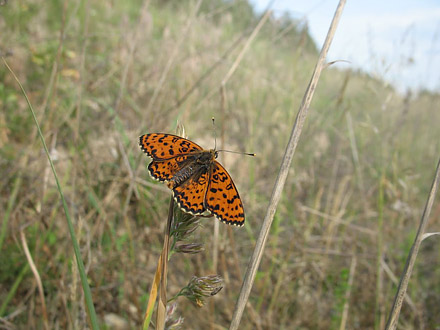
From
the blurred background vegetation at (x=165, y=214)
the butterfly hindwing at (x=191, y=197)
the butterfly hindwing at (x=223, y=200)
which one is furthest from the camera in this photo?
the blurred background vegetation at (x=165, y=214)

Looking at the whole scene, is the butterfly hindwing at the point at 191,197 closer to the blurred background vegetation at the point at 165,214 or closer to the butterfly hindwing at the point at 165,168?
the butterfly hindwing at the point at 165,168

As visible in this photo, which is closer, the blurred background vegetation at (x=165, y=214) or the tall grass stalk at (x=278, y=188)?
the tall grass stalk at (x=278, y=188)

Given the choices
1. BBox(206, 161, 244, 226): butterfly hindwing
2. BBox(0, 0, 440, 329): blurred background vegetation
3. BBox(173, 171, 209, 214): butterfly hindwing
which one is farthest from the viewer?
BBox(0, 0, 440, 329): blurred background vegetation

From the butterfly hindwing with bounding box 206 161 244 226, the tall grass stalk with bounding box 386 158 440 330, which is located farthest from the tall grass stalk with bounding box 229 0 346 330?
the tall grass stalk with bounding box 386 158 440 330

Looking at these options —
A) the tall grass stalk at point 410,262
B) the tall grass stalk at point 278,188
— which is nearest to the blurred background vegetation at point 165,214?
the tall grass stalk at point 278,188

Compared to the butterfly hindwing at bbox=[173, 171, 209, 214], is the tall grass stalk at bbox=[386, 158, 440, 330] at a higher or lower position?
lower

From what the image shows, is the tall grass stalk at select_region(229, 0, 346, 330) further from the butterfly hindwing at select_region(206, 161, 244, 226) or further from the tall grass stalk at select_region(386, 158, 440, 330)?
the tall grass stalk at select_region(386, 158, 440, 330)

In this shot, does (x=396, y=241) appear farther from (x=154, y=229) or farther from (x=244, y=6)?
(x=244, y=6)
